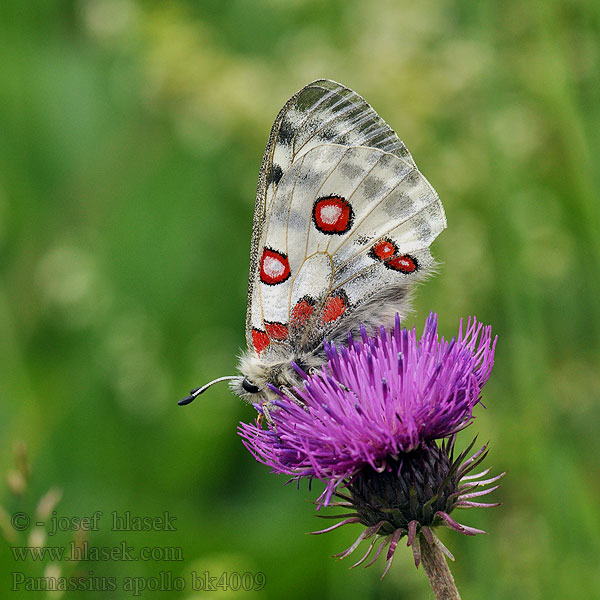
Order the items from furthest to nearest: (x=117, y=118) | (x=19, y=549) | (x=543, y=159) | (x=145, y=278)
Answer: (x=117, y=118) < (x=145, y=278) < (x=543, y=159) < (x=19, y=549)

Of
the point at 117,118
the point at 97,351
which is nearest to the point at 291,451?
the point at 97,351

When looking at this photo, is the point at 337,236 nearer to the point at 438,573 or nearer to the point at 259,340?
the point at 259,340

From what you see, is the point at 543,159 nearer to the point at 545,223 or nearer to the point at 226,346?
the point at 545,223

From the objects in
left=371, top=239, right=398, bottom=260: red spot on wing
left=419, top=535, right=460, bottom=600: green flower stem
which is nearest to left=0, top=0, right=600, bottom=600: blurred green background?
left=371, top=239, right=398, bottom=260: red spot on wing

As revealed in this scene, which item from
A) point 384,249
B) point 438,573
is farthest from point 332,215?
point 438,573

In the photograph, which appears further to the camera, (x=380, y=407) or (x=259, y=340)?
(x=259, y=340)

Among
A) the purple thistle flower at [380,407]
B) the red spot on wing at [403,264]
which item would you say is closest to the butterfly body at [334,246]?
the red spot on wing at [403,264]
